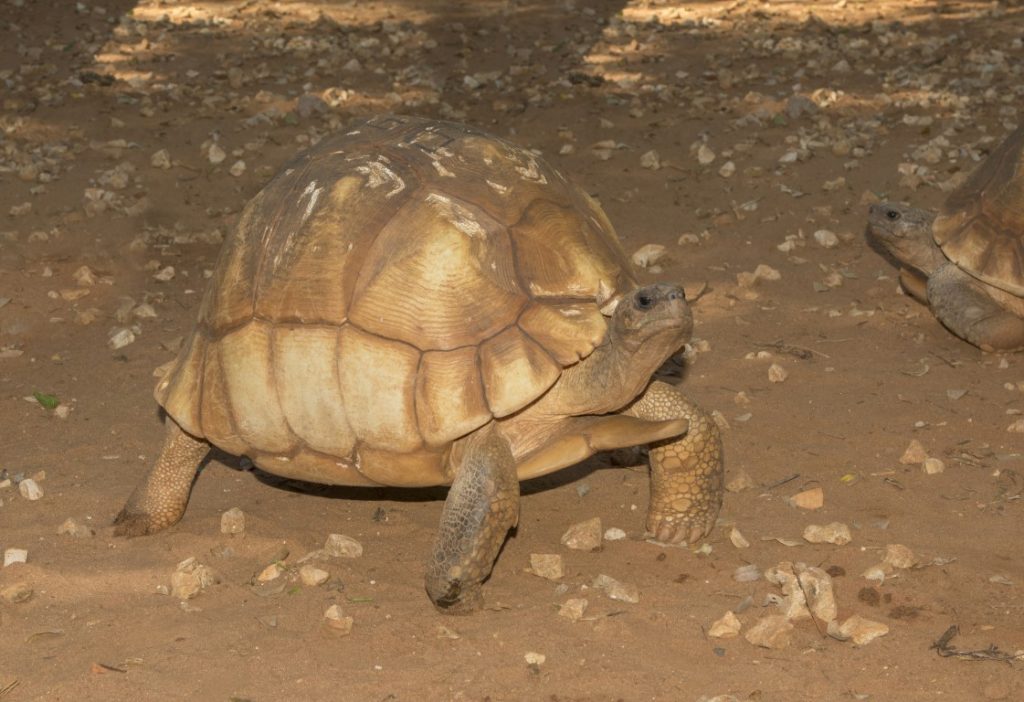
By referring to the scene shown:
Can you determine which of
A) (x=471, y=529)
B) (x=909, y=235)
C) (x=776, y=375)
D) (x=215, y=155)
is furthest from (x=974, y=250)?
(x=215, y=155)

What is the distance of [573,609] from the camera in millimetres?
3729

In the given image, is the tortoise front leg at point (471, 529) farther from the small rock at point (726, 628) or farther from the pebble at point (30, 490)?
the pebble at point (30, 490)

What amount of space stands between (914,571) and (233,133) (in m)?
6.65

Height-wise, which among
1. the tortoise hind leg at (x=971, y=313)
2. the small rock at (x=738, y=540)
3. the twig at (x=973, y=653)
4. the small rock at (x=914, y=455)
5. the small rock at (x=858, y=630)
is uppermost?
the twig at (x=973, y=653)

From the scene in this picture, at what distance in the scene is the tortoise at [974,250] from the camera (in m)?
5.70

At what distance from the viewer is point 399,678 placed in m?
3.46

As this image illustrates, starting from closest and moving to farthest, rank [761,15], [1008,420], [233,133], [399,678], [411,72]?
[399,678], [1008,420], [233,133], [411,72], [761,15]

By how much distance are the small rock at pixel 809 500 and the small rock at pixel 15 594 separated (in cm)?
258

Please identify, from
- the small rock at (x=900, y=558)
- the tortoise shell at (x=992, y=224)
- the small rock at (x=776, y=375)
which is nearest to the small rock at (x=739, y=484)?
the small rock at (x=900, y=558)

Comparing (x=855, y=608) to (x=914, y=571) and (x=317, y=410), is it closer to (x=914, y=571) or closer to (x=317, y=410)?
(x=914, y=571)

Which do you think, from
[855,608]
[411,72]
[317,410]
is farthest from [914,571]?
[411,72]

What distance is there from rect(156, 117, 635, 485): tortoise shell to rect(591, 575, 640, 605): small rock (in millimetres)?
614

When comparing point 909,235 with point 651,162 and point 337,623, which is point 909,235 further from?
point 337,623

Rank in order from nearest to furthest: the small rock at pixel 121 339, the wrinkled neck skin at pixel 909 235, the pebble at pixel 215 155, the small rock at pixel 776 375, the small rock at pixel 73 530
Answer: the small rock at pixel 73 530, the small rock at pixel 776 375, the small rock at pixel 121 339, the wrinkled neck skin at pixel 909 235, the pebble at pixel 215 155
